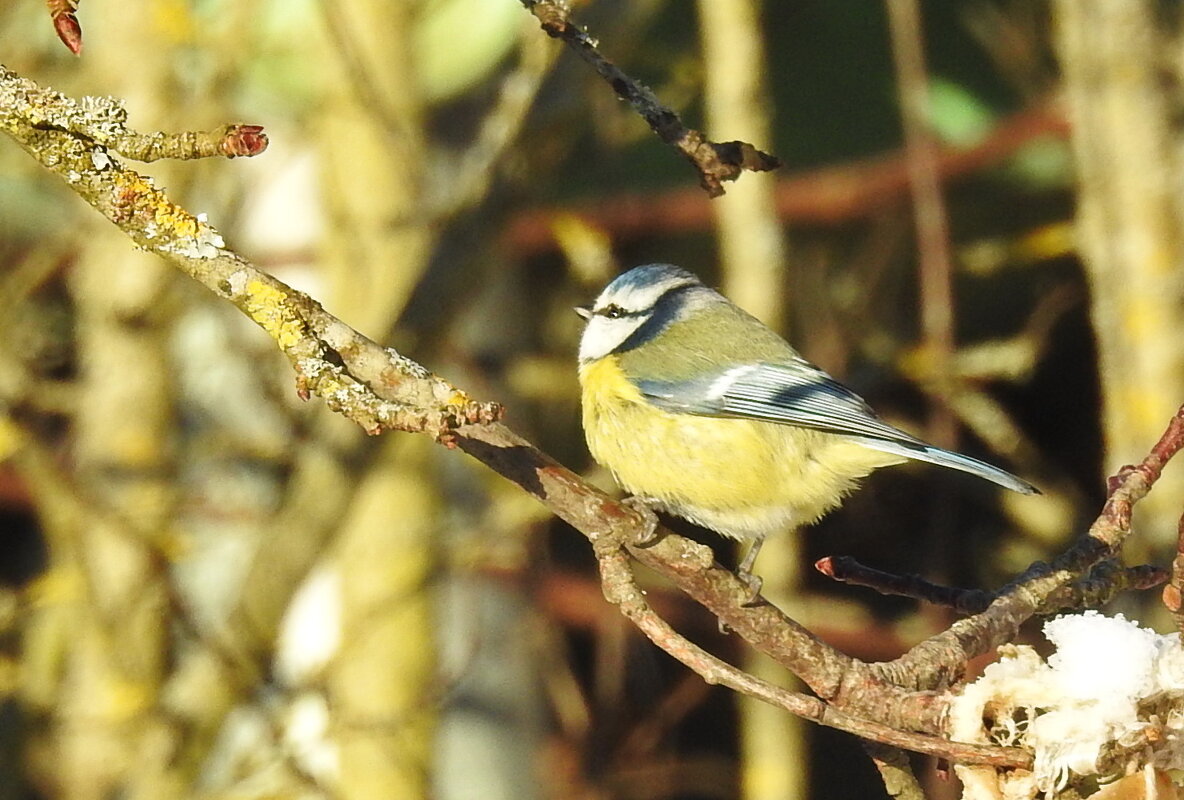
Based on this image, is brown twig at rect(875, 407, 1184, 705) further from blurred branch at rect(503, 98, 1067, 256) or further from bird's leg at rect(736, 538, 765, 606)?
blurred branch at rect(503, 98, 1067, 256)

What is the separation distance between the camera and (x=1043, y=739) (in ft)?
3.05

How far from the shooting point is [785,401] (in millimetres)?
2100

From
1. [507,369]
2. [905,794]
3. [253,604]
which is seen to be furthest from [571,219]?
[905,794]

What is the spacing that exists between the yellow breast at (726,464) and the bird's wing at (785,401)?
0.07 ft

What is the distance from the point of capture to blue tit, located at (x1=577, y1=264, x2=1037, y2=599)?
2.06 m

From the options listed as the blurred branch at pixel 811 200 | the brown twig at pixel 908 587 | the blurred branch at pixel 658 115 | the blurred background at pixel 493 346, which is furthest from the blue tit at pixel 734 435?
the blurred branch at pixel 811 200

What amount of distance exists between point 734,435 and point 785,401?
0.30ft

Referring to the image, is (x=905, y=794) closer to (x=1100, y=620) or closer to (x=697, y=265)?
(x=1100, y=620)

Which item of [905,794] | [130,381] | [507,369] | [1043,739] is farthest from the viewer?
[507,369]

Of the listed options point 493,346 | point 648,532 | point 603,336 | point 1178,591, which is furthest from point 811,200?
point 1178,591

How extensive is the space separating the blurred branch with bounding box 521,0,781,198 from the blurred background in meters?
1.30

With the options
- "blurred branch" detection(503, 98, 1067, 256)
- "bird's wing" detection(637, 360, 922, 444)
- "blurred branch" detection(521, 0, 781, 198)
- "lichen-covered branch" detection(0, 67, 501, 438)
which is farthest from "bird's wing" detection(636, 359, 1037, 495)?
"blurred branch" detection(503, 98, 1067, 256)

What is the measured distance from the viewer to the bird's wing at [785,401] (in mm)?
2045

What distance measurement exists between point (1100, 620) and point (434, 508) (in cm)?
232
